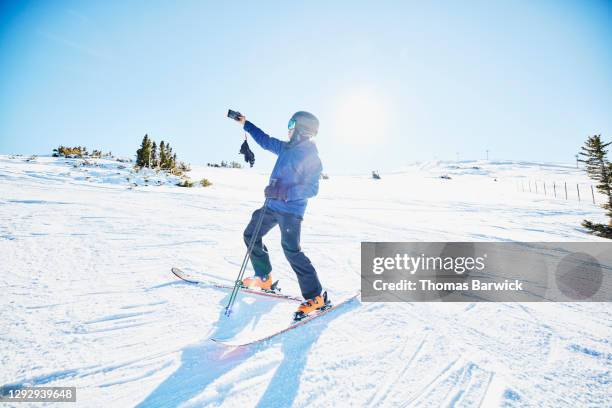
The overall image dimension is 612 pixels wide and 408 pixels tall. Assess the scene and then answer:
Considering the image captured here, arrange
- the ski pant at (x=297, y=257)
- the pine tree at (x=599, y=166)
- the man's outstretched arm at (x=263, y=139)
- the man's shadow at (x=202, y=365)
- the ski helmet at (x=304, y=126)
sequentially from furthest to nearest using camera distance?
1. the pine tree at (x=599, y=166)
2. the man's outstretched arm at (x=263, y=139)
3. the ski helmet at (x=304, y=126)
4. the ski pant at (x=297, y=257)
5. the man's shadow at (x=202, y=365)

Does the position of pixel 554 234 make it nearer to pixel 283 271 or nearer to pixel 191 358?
pixel 283 271

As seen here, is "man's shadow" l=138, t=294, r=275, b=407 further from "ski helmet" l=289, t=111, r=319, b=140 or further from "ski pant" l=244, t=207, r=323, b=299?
"ski helmet" l=289, t=111, r=319, b=140

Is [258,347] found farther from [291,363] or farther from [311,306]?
[311,306]

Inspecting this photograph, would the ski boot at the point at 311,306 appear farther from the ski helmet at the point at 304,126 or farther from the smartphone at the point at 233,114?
the smartphone at the point at 233,114

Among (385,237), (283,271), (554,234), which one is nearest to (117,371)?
(283,271)

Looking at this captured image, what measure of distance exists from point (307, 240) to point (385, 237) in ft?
6.46

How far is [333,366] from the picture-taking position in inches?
78.5

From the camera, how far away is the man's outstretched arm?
340cm

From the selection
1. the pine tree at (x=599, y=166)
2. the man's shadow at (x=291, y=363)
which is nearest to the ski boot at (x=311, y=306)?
the man's shadow at (x=291, y=363)

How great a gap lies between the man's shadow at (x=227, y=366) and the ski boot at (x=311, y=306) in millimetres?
147

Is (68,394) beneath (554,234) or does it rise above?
above

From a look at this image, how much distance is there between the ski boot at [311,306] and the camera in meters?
2.75

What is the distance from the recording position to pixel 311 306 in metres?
2.86

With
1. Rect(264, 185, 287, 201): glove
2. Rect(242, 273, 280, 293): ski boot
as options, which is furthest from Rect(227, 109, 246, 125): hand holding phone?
Rect(242, 273, 280, 293): ski boot
